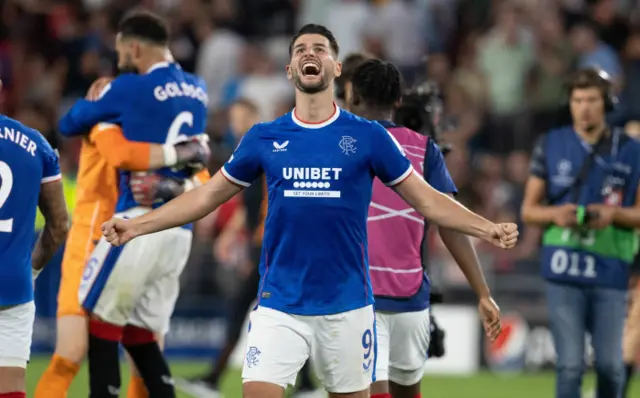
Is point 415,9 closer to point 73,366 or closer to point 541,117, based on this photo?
point 541,117

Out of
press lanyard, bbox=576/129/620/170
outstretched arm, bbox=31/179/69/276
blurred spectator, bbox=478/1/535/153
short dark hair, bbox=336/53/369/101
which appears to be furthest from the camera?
blurred spectator, bbox=478/1/535/153

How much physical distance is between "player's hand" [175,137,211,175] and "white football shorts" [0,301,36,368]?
1958 millimetres

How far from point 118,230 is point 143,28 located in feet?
8.27

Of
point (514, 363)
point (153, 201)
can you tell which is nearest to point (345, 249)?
point (153, 201)

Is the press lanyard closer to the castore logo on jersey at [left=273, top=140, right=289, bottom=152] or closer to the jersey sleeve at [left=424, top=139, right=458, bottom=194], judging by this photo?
the jersey sleeve at [left=424, top=139, right=458, bottom=194]

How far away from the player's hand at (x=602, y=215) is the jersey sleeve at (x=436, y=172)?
1.75 m

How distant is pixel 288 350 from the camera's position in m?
6.36

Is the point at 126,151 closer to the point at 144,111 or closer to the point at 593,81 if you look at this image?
the point at 144,111

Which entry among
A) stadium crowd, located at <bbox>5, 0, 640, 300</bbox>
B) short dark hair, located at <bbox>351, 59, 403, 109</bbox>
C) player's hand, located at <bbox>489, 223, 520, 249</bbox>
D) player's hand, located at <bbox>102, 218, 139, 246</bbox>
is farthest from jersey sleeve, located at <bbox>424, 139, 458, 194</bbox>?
stadium crowd, located at <bbox>5, 0, 640, 300</bbox>

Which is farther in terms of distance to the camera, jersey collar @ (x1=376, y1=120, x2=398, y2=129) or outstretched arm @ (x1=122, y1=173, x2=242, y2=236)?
jersey collar @ (x1=376, y1=120, x2=398, y2=129)

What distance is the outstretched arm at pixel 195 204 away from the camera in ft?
21.3

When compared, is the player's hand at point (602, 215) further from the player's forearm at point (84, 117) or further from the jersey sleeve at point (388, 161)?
the player's forearm at point (84, 117)

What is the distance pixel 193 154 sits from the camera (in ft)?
27.4

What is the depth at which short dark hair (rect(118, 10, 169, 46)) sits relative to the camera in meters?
8.48
